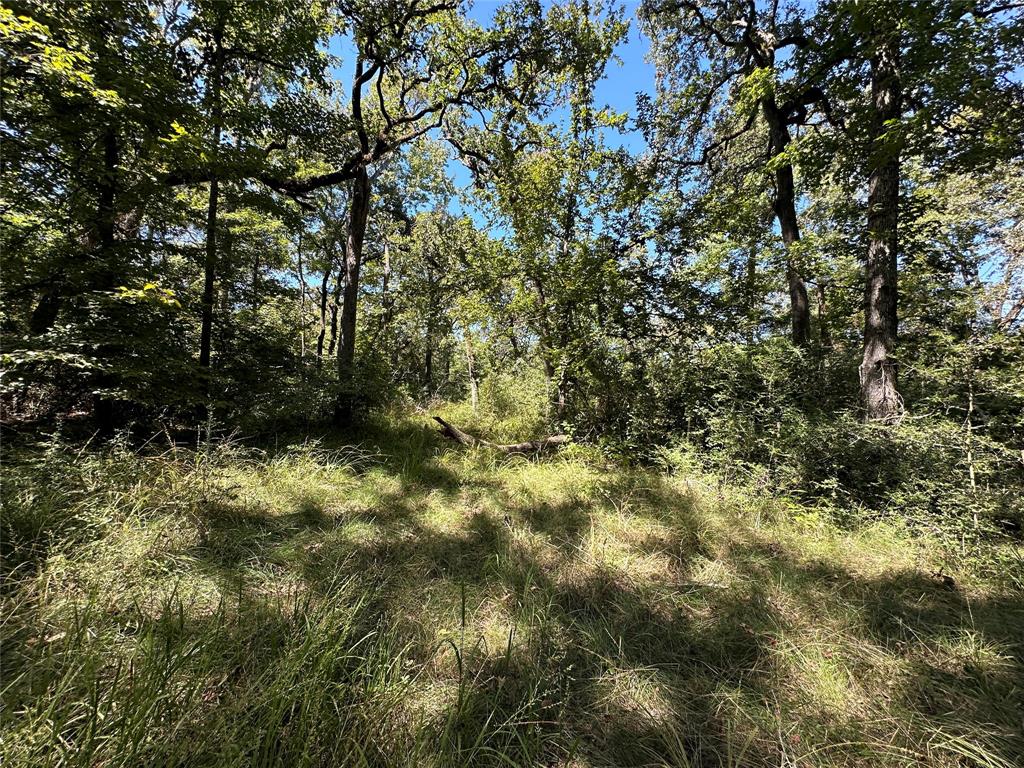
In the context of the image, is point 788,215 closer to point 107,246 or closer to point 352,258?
point 352,258

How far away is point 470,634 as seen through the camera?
2250 millimetres

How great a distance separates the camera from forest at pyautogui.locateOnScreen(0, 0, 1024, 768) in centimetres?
169

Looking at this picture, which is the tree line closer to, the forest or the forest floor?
the forest

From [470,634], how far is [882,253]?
267 inches

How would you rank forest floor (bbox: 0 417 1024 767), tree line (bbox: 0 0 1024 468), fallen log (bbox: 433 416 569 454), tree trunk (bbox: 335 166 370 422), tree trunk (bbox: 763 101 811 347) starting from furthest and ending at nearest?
tree trunk (bbox: 335 166 370 422) → tree trunk (bbox: 763 101 811 347) → fallen log (bbox: 433 416 569 454) → tree line (bbox: 0 0 1024 468) → forest floor (bbox: 0 417 1024 767)

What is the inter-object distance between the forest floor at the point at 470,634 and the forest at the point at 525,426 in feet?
0.08

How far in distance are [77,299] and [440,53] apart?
7462mm

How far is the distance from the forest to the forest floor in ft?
0.08

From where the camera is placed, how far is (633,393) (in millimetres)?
6332

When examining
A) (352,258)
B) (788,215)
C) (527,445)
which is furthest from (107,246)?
(788,215)

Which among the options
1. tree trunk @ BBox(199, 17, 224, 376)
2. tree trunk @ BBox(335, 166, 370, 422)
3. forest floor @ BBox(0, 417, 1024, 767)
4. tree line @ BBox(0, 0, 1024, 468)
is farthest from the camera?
tree trunk @ BBox(335, 166, 370, 422)

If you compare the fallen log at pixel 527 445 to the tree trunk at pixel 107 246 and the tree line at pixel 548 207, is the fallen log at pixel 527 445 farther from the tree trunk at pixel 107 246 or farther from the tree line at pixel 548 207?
the tree trunk at pixel 107 246

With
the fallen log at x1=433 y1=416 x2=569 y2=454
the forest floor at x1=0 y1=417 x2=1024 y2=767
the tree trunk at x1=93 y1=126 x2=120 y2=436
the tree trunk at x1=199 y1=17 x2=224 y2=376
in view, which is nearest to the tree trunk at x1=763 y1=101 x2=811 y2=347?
the forest floor at x1=0 y1=417 x2=1024 y2=767

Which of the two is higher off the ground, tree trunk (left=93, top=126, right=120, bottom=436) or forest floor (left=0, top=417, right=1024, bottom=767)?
tree trunk (left=93, top=126, right=120, bottom=436)
